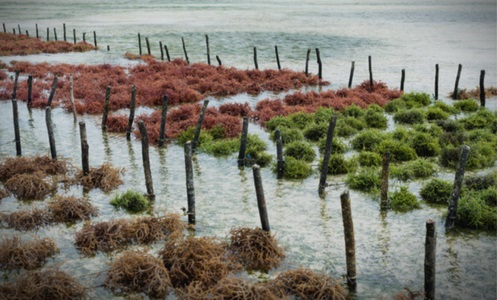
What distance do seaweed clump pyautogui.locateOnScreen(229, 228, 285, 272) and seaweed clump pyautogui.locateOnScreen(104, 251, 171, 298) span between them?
1894mm

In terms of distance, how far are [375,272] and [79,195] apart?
919cm

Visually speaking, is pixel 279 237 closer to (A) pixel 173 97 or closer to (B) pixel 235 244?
(B) pixel 235 244

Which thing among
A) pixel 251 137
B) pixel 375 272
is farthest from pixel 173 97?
pixel 375 272

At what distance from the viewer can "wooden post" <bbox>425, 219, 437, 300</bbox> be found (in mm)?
8945

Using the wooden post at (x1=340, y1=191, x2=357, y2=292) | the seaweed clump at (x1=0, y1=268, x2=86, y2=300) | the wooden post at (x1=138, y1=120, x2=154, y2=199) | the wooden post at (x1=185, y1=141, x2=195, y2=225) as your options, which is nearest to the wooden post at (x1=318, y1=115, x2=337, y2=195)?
the wooden post at (x1=185, y1=141, x2=195, y2=225)

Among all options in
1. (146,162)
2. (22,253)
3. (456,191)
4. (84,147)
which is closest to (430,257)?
(456,191)

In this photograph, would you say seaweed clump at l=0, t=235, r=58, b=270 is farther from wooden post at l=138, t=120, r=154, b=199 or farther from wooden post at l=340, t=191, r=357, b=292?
wooden post at l=340, t=191, r=357, b=292

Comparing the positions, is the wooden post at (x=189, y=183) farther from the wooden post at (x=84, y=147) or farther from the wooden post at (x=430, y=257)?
the wooden post at (x=430, y=257)

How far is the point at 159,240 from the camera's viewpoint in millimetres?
12289

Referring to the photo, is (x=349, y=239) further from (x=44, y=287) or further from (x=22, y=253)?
(x=22, y=253)

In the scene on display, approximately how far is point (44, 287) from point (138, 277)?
1.81 m

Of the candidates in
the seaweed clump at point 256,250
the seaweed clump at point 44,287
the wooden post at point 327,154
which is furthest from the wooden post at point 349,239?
the seaweed clump at point 44,287

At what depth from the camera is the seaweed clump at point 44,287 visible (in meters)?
9.38

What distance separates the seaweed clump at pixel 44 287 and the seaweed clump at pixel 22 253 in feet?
3.62
